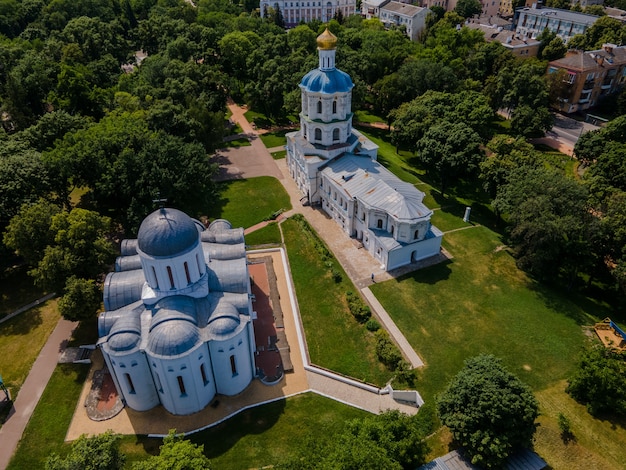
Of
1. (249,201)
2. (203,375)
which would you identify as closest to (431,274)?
(203,375)

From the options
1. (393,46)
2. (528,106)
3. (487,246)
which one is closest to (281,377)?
(487,246)

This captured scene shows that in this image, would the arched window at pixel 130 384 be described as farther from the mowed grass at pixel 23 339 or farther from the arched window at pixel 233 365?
the mowed grass at pixel 23 339

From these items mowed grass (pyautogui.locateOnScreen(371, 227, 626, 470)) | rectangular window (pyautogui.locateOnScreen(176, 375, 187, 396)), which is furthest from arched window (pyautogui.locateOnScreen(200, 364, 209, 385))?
mowed grass (pyautogui.locateOnScreen(371, 227, 626, 470))

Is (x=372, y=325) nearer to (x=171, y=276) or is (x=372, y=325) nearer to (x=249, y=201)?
(x=171, y=276)

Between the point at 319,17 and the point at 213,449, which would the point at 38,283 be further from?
the point at 319,17

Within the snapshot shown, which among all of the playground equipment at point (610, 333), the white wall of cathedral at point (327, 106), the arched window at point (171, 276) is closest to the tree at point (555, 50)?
the white wall of cathedral at point (327, 106)

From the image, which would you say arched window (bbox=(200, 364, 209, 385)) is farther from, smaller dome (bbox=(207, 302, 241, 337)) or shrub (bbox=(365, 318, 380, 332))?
shrub (bbox=(365, 318, 380, 332))

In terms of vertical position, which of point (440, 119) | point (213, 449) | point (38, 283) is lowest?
point (213, 449)
